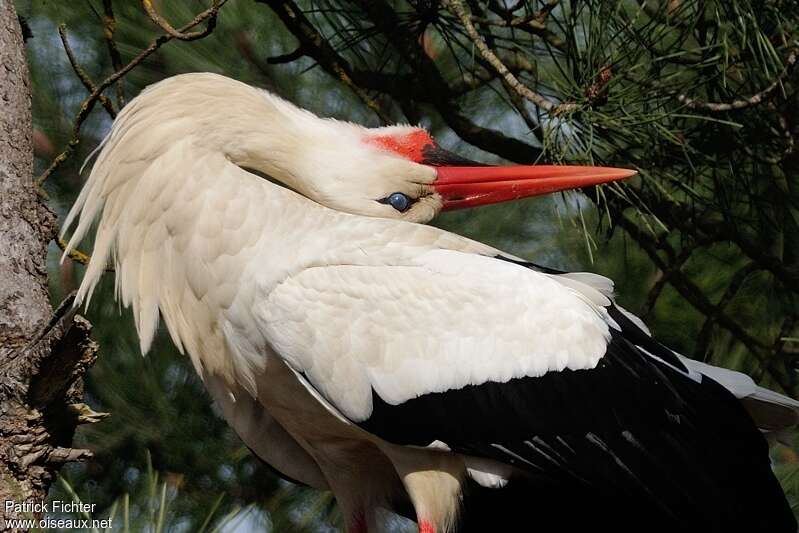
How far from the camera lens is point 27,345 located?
189 cm

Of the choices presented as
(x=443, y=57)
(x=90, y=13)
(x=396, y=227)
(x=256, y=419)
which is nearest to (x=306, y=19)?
(x=443, y=57)

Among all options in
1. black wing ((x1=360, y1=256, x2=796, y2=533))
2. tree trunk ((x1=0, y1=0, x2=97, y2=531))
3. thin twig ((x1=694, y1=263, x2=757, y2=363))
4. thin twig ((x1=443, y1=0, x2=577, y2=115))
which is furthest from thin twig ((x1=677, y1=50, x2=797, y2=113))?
tree trunk ((x1=0, y1=0, x2=97, y2=531))

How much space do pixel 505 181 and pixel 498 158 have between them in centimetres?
74

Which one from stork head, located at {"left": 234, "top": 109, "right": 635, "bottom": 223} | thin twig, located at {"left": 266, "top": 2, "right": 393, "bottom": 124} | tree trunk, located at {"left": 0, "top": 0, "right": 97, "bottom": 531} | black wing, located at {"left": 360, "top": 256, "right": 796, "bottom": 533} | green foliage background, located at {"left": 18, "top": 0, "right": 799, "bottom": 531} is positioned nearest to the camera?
tree trunk, located at {"left": 0, "top": 0, "right": 97, "bottom": 531}

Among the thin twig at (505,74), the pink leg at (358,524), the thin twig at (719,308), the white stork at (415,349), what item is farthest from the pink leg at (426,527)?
the thin twig at (719,308)

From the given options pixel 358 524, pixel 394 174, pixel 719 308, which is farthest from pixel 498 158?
pixel 358 524

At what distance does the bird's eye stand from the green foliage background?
366 mm

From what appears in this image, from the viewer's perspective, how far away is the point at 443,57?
3041 millimetres

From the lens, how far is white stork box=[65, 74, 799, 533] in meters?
2.11

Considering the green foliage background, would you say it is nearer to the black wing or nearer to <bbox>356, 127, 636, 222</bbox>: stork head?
<bbox>356, 127, 636, 222</bbox>: stork head

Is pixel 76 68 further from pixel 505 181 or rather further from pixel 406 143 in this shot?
pixel 505 181

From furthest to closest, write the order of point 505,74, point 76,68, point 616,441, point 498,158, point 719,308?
point 498,158
point 719,308
point 505,74
point 76,68
point 616,441

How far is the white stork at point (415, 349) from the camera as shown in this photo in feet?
6.91

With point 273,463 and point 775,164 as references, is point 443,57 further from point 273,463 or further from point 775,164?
point 273,463
